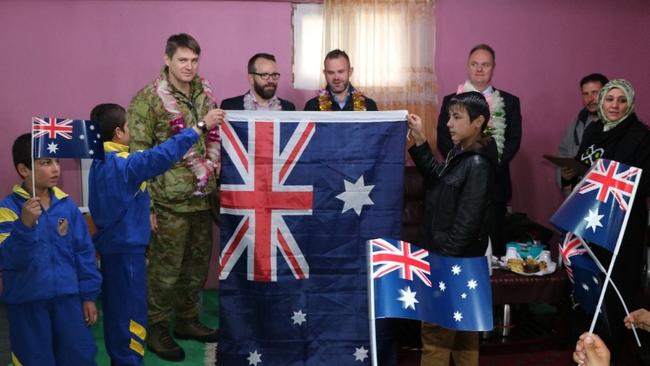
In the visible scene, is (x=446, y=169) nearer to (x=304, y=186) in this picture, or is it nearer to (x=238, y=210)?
(x=304, y=186)

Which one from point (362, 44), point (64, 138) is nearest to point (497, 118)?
point (362, 44)

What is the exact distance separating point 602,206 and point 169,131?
7.12ft

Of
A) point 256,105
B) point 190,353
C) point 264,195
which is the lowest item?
point 190,353

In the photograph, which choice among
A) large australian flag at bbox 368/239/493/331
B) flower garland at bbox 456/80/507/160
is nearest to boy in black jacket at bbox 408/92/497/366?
large australian flag at bbox 368/239/493/331

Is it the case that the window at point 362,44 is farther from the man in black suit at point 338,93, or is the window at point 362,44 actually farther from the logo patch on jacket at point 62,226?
the logo patch on jacket at point 62,226

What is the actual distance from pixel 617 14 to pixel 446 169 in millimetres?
3263

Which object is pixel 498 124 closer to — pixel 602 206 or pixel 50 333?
pixel 602 206

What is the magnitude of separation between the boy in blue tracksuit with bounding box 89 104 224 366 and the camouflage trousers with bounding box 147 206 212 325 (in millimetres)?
576

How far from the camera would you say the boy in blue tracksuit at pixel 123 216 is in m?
3.01

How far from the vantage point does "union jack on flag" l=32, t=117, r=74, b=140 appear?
105 inches

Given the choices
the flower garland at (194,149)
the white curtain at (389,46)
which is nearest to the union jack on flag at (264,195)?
the flower garland at (194,149)

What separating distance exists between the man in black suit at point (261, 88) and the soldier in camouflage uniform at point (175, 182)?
0.25m

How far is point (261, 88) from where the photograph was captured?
13.2 ft

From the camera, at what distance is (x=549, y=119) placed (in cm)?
545
